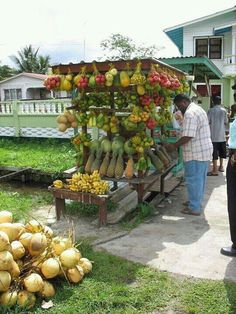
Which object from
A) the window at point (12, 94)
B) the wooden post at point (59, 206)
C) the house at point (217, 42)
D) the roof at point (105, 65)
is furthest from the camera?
the window at point (12, 94)

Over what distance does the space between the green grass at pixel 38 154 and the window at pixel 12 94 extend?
61.1ft

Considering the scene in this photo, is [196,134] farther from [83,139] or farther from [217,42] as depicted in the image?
[217,42]

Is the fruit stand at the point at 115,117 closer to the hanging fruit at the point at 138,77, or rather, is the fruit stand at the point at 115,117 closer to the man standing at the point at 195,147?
the hanging fruit at the point at 138,77

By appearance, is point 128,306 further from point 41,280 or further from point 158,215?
point 158,215

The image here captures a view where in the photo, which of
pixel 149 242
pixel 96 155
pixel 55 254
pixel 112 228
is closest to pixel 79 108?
pixel 96 155

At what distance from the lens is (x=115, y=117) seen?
19.5 feet

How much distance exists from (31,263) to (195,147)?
3.20m

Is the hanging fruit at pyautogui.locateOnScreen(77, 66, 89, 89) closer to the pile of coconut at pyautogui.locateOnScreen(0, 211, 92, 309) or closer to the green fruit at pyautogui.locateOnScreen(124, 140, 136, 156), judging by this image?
the green fruit at pyautogui.locateOnScreen(124, 140, 136, 156)

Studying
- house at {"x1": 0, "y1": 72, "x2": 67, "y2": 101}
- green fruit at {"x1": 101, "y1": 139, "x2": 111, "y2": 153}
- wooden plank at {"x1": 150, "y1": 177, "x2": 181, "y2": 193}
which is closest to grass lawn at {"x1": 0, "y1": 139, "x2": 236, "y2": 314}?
green fruit at {"x1": 101, "y1": 139, "x2": 111, "y2": 153}

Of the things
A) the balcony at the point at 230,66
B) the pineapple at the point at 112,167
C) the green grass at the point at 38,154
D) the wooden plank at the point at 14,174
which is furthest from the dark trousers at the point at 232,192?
the balcony at the point at 230,66

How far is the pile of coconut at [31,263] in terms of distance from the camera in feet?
10.9

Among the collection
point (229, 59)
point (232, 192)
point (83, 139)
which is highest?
point (229, 59)

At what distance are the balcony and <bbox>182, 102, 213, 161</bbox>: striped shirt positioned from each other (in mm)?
17504

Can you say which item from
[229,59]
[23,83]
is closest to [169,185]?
[229,59]
